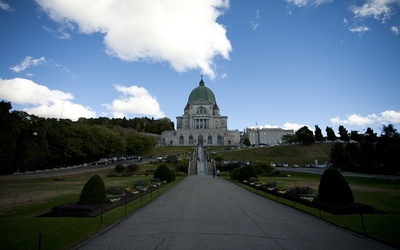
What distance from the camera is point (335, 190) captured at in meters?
15.1

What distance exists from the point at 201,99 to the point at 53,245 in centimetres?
12689

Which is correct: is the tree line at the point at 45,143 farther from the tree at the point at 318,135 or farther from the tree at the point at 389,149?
the tree at the point at 318,135

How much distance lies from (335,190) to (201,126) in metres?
117

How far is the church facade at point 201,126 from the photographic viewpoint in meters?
123

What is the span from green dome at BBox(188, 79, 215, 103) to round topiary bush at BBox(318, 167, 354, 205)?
12163cm

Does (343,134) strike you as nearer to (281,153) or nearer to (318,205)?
(281,153)

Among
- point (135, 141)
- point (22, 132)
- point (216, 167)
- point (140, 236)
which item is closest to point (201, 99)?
point (135, 141)

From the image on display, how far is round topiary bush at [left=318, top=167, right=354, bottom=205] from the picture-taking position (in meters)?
14.9

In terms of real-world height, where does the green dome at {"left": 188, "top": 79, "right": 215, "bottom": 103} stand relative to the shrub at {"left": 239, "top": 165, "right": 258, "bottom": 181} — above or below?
above

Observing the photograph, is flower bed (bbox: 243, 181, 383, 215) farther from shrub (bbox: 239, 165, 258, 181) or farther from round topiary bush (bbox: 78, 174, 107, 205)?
shrub (bbox: 239, 165, 258, 181)

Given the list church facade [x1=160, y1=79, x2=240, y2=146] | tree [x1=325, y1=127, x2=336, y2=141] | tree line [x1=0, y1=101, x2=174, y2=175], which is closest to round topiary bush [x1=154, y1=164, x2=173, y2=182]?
tree line [x1=0, y1=101, x2=174, y2=175]

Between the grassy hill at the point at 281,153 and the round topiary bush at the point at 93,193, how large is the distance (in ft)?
216

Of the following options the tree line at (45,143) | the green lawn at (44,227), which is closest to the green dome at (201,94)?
the tree line at (45,143)

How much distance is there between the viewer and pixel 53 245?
8570 mm
